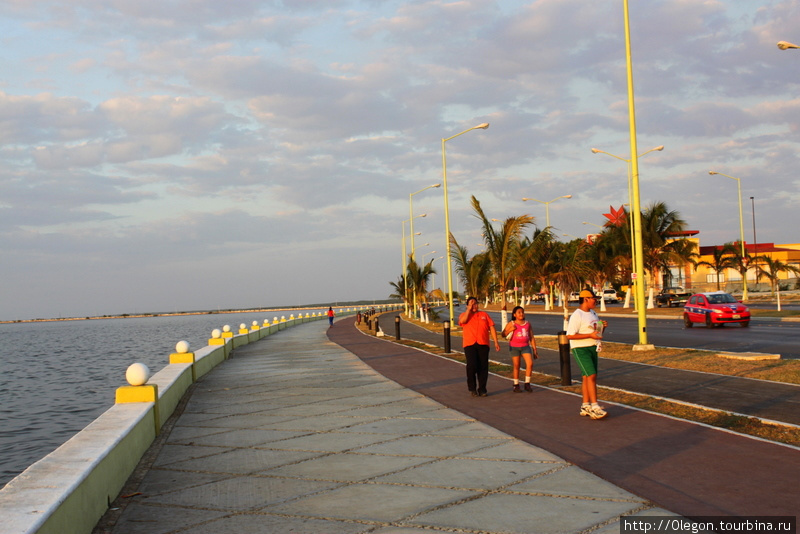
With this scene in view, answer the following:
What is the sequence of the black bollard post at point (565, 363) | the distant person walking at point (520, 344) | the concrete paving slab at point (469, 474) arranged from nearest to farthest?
the concrete paving slab at point (469, 474), the distant person walking at point (520, 344), the black bollard post at point (565, 363)

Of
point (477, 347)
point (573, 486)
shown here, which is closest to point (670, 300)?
point (477, 347)

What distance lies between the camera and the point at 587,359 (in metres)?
10.5

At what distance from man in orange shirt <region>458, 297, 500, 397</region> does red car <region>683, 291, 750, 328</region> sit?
908 inches

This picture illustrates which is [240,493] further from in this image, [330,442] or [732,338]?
[732,338]

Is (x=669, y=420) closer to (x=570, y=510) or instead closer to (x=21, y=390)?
(x=570, y=510)

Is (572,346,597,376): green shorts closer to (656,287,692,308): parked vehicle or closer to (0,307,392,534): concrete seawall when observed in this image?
(0,307,392,534): concrete seawall

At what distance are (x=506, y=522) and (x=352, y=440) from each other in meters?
3.95

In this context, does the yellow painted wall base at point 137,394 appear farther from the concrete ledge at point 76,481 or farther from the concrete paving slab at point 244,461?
the concrete paving slab at point 244,461

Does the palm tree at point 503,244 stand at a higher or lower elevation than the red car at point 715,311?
higher

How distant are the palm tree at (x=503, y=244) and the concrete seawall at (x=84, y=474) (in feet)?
67.8

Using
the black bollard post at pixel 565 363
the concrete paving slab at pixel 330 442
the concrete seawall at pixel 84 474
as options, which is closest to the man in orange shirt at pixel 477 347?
the black bollard post at pixel 565 363

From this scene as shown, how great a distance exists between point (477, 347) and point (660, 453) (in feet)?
18.0

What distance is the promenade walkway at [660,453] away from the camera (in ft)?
20.1

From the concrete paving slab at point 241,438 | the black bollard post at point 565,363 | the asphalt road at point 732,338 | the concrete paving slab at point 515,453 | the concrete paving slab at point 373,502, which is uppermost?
the black bollard post at point 565,363
